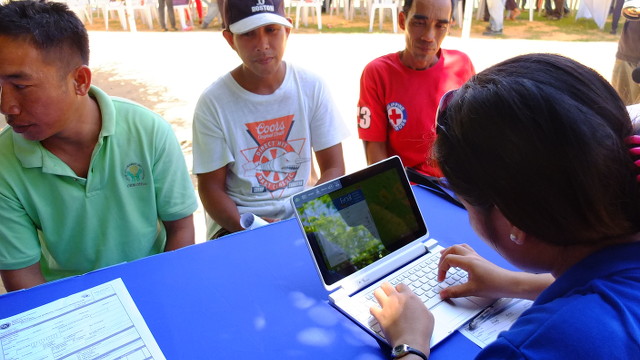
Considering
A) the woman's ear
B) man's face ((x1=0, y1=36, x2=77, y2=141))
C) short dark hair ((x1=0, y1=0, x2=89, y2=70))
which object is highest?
short dark hair ((x1=0, y1=0, x2=89, y2=70))

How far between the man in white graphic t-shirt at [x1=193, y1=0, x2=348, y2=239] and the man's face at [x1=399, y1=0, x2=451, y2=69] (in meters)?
0.48

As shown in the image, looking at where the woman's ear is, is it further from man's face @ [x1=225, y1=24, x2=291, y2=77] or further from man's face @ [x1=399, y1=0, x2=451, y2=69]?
man's face @ [x1=399, y1=0, x2=451, y2=69]

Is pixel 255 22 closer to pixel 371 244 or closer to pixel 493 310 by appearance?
pixel 371 244

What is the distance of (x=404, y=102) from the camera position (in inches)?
86.4

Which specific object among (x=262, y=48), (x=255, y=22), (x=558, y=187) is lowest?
(x=558, y=187)

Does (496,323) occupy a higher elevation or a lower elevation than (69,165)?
lower

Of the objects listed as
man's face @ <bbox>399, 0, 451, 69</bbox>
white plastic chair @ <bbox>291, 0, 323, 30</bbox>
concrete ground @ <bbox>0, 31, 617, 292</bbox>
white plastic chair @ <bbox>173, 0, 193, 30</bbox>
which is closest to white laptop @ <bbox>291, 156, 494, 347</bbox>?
man's face @ <bbox>399, 0, 451, 69</bbox>

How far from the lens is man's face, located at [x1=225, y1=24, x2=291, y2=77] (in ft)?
6.20

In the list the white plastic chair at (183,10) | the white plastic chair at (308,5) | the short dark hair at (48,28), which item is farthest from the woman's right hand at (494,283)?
the white plastic chair at (183,10)

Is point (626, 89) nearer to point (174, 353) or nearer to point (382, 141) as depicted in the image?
point (382, 141)

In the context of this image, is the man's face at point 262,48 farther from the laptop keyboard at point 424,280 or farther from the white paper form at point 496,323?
the white paper form at point 496,323

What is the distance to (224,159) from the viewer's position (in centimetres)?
193

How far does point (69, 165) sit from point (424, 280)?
119 cm

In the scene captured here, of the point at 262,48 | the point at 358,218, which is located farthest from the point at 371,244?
the point at 262,48
